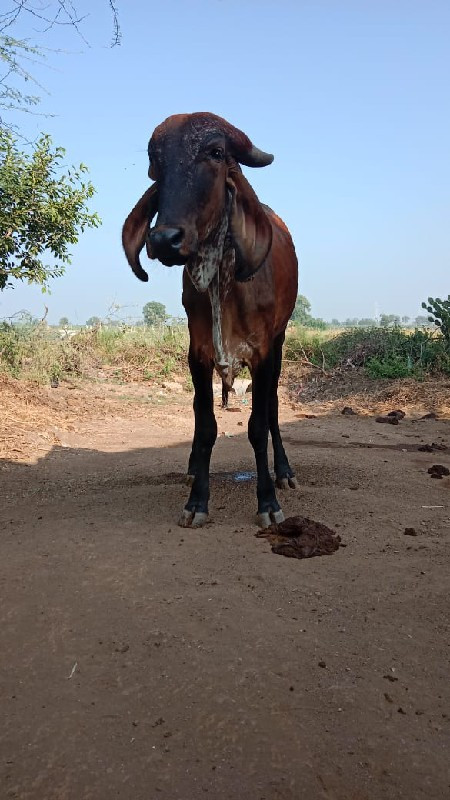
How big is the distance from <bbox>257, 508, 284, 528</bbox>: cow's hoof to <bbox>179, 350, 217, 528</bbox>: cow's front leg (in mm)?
341

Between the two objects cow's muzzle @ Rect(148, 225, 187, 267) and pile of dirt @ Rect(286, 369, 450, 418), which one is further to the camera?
pile of dirt @ Rect(286, 369, 450, 418)

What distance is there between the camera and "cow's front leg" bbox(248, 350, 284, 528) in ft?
13.1

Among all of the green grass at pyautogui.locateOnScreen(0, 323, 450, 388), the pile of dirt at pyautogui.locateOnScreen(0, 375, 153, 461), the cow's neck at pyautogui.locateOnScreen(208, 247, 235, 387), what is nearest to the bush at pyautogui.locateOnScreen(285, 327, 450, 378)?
the green grass at pyautogui.locateOnScreen(0, 323, 450, 388)

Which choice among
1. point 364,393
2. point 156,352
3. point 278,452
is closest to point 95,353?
point 156,352

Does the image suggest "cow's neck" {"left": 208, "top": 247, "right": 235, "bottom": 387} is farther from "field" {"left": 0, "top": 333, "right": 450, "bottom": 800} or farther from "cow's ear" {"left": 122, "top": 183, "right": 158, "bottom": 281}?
"field" {"left": 0, "top": 333, "right": 450, "bottom": 800}

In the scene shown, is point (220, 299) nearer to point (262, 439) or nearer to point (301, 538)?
point (262, 439)

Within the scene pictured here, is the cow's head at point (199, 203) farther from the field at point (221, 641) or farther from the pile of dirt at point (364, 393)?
the pile of dirt at point (364, 393)

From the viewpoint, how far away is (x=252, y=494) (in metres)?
4.63

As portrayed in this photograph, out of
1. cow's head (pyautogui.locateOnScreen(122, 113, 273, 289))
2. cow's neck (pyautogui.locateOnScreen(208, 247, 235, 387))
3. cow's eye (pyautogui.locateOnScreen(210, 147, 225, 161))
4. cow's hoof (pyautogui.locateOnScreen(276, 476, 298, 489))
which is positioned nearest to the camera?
cow's head (pyautogui.locateOnScreen(122, 113, 273, 289))

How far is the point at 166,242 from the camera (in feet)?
9.93

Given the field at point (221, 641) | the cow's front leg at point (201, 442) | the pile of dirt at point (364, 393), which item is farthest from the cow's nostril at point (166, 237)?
the pile of dirt at point (364, 393)

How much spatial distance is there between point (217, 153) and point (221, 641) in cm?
242

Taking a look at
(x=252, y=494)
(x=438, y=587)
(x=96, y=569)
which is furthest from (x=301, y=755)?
(x=252, y=494)

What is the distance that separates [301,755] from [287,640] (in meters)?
0.66
